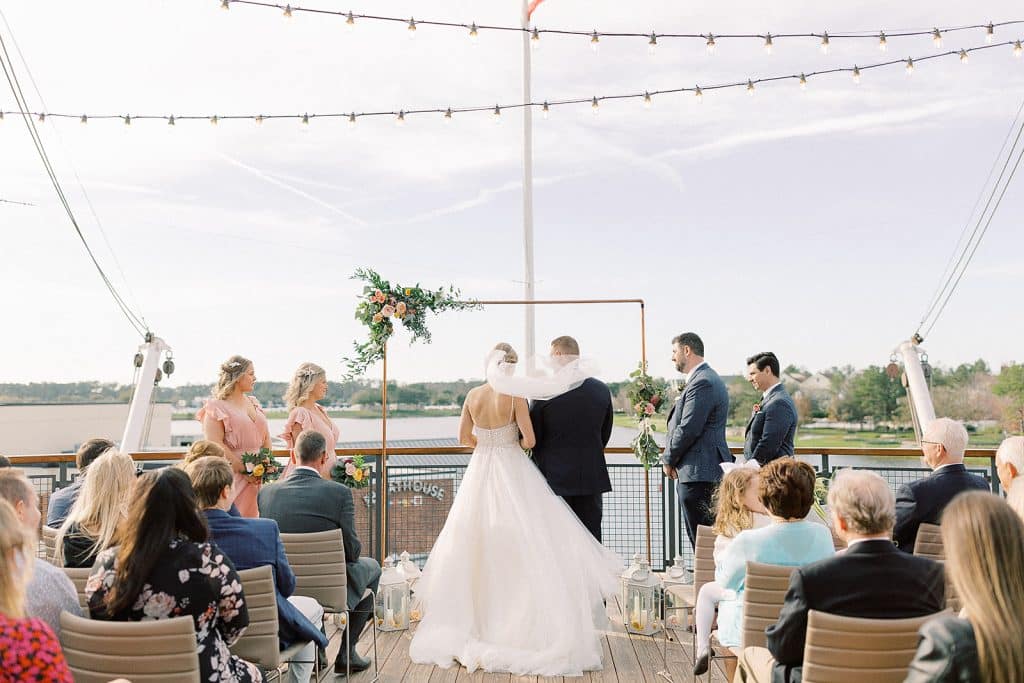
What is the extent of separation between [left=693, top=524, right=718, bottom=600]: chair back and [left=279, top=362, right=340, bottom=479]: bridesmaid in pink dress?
97.2 inches

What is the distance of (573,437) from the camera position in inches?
216

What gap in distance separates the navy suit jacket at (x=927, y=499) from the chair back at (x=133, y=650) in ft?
9.78

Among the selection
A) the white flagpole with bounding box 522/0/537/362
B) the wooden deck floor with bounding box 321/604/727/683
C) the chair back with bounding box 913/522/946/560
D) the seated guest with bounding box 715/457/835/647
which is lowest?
the wooden deck floor with bounding box 321/604/727/683

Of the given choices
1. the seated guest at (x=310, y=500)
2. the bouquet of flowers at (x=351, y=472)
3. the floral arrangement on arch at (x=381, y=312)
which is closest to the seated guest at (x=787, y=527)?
the seated guest at (x=310, y=500)

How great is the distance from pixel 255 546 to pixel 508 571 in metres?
1.95

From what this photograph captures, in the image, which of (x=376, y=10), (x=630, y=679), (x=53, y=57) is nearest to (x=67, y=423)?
(x=53, y=57)

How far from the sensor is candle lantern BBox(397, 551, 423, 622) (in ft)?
17.7

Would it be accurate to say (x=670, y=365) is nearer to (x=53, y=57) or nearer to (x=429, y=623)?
(x=429, y=623)

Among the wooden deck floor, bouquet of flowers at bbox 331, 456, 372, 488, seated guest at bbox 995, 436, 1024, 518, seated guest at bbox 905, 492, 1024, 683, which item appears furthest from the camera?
bouquet of flowers at bbox 331, 456, 372, 488

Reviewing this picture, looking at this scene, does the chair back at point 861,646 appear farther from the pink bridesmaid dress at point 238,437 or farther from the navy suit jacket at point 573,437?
the pink bridesmaid dress at point 238,437

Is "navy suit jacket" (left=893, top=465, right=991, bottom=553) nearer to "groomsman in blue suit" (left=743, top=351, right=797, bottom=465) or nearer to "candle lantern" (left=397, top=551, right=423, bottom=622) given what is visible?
"groomsman in blue suit" (left=743, top=351, right=797, bottom=465)

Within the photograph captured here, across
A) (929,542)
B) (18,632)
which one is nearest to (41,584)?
(18,632)

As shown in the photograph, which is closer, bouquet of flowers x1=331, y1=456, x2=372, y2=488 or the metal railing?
bouquet of flowers x1=331, y1=456, x2=372, y2=488

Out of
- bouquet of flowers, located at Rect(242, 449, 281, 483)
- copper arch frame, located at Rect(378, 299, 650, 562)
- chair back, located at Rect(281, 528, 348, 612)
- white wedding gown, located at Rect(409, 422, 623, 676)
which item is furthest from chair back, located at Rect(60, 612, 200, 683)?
copper arch frame, located at Rect(378, 299, 650, 562)
